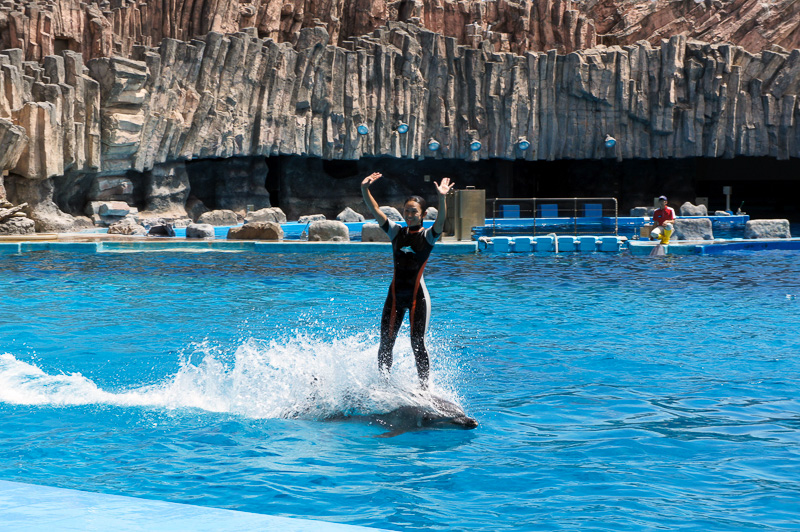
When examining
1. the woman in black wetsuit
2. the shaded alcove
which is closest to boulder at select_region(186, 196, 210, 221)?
the shaded alcove

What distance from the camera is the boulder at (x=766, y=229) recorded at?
694 inches

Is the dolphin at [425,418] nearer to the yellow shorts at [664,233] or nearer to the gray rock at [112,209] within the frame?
the yellow shorts at [664,233]

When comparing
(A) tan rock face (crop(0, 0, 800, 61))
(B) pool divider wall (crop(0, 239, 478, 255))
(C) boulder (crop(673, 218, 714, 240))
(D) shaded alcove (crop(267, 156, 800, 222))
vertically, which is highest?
(A) tan rock face (crop(0, 0, 800, 61))

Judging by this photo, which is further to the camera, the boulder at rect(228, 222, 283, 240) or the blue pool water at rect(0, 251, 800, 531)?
the boulder at rect(228, 222, 283, 240)

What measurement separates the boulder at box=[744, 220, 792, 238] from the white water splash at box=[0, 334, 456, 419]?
13.4m

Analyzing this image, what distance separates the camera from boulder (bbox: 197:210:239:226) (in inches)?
884

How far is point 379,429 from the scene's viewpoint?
4.77 meters

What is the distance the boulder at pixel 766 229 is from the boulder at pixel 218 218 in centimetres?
1275

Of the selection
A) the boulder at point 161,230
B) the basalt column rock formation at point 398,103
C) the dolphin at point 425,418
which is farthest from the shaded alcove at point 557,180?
the dolphin at point 425,418

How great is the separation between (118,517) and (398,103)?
24.6 m

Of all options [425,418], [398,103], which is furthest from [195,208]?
[425,418]

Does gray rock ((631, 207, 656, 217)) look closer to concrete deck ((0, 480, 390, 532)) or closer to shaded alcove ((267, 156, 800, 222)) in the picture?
shaded alcove ((267, 156, 800, 222))

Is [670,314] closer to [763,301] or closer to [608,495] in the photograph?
[763,301]

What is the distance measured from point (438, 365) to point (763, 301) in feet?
16.6
